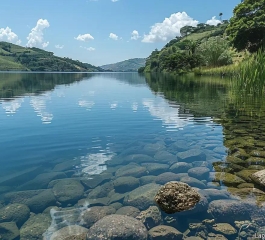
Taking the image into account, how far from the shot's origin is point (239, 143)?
11.1 meters

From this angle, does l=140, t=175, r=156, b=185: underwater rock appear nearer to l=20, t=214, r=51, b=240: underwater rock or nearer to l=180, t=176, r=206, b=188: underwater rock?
l=180, t=176, r=206, b=188: underwater rock

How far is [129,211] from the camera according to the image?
6.30 meters

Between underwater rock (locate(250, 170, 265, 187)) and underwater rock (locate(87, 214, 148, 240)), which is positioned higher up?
underwater rock (locate(250, 170, 265, 187))

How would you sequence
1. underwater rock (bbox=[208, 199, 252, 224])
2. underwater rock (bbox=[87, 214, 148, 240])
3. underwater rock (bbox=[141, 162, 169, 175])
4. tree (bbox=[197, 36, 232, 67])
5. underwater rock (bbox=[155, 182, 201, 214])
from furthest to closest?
tree (bbox=[197, 36, 232, 67]) → underwater rock (bbox=[141, 162, 169, 175]) → underwater rock (bbox=[155, 182, 201, 214]) → underwater rock (bbox=[208, 199, 252, 224]) → underwater rock (bbox=[87, 214, 148, 240])

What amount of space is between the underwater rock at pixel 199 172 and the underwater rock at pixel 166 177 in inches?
18.0

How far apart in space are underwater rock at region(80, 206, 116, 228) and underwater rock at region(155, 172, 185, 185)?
6.23 feet

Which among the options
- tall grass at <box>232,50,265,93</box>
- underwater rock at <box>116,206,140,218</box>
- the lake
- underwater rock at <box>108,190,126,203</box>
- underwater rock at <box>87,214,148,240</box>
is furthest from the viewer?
tall grass at <box>232,50,265,93</box>

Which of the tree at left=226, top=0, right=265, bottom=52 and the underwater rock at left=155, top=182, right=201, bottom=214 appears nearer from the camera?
the underwater rock at left=155, top=182, right=201, bottom=214

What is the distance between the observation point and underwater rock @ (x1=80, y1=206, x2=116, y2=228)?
231 inches

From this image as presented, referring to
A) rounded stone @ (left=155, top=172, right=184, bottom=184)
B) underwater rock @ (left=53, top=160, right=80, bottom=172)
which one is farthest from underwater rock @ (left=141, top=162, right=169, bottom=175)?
underwater rock @ (left=53, top=160, right=80, bottom=172)

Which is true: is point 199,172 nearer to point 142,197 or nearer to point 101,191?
point 142,197

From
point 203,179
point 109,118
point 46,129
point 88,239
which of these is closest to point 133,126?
point 109,118

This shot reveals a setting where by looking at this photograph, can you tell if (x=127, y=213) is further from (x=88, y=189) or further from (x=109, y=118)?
(x=109, y=118)

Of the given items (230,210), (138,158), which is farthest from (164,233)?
(138,158)
